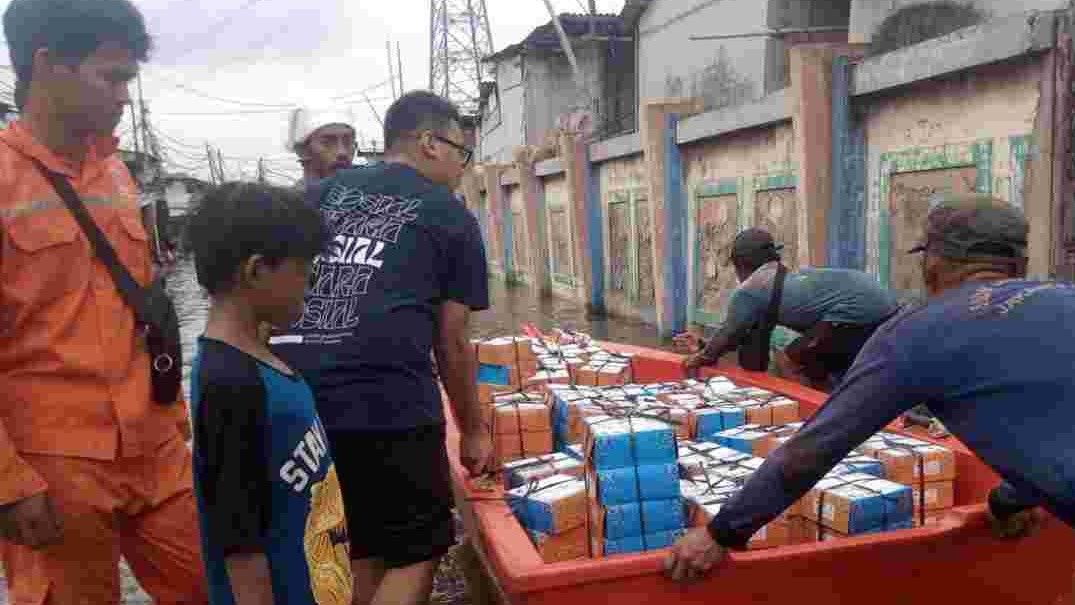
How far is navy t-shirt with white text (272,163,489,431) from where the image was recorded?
219cm

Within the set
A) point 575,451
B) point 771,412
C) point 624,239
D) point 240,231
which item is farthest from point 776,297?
point 624,239

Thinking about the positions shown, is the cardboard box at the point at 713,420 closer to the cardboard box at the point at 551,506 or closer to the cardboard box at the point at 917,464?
the cardboard box at the point at 917,464

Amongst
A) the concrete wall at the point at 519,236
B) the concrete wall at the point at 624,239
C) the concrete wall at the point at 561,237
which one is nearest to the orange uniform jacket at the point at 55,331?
the concrete wall at the point at 624,239

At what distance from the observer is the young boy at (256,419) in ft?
4.94

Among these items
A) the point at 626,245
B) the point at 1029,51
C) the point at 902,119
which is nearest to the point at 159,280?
the point at 1029,51

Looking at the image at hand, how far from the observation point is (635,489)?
2451 millimetres

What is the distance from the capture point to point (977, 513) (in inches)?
90.8

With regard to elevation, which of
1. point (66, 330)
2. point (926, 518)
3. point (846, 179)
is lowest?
point (926, 518)

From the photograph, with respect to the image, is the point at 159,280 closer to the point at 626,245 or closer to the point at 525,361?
the point at 525,361

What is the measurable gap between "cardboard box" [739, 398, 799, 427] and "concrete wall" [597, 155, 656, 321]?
6228 millimetres

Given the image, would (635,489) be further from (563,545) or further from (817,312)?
(817,312)

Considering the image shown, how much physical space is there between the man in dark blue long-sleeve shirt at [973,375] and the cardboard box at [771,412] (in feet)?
5.56

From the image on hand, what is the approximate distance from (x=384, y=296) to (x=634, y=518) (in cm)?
98

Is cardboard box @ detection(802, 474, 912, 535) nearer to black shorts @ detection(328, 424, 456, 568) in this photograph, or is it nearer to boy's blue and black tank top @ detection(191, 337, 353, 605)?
black shorts @ detection(328, 424, 456, 568)
